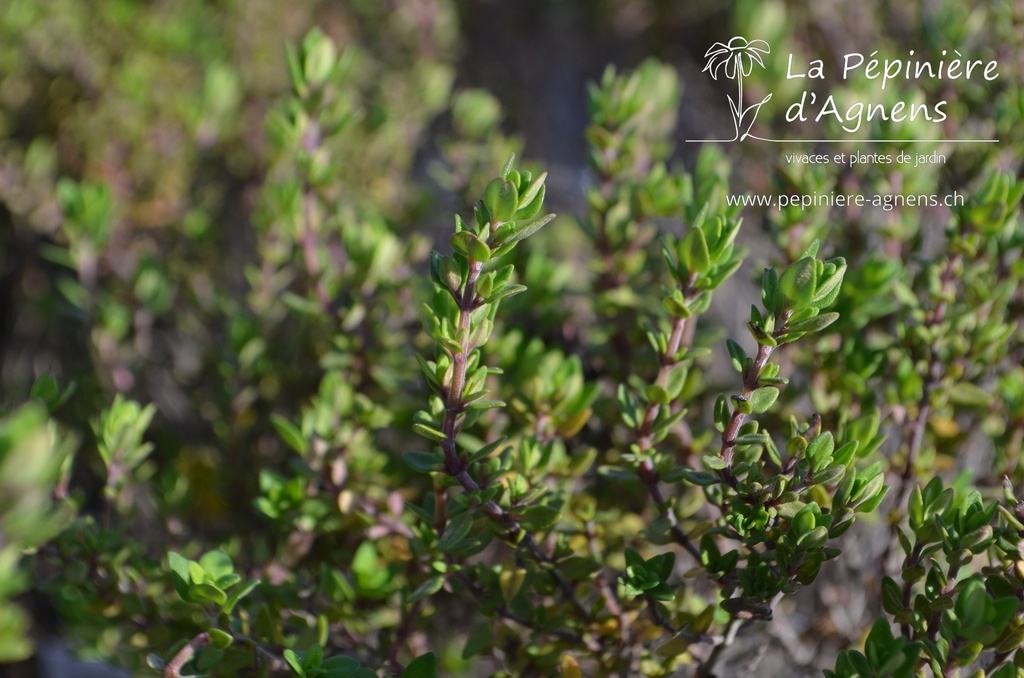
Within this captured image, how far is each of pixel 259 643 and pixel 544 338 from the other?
0.67 m

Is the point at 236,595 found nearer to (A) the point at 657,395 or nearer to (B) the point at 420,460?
(B) the point at 420,460

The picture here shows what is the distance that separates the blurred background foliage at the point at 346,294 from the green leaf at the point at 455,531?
0.13 metres

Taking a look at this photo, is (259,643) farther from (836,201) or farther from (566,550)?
(836,201)

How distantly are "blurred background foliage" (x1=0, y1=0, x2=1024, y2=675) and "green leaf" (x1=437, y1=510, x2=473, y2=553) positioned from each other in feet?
0.42

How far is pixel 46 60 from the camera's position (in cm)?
196

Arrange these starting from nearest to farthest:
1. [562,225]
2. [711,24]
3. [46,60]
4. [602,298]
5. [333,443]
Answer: [333,443] < [602,298] < [46,60] < [562,225] < [711,24]

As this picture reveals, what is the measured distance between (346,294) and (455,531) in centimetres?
56

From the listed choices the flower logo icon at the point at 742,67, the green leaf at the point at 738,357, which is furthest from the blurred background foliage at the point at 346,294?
the green leaf at the point at 738,357

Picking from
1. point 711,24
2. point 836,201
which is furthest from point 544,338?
point 711,24

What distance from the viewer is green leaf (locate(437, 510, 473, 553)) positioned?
864 millimetres

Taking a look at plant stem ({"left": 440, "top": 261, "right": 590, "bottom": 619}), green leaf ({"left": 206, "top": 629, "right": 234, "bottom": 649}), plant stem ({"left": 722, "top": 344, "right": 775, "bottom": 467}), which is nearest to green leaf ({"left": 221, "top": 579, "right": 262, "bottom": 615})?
green leaf ({"left": 206, "top": 629, "right": 234, "bottom": 649})

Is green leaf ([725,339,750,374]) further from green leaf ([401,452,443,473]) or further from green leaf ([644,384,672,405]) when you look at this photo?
green leaf ([401,452,443,473])

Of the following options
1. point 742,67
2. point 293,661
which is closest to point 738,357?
point 293,661

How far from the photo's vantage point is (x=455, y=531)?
34.3 inches
